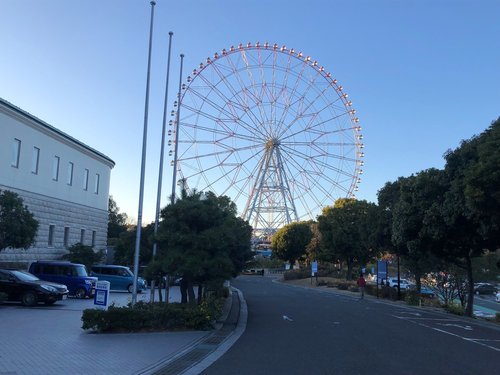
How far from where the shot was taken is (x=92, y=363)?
10352mm

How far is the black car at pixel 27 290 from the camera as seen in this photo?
72.3ft

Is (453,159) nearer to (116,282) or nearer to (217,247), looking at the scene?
(217,247)

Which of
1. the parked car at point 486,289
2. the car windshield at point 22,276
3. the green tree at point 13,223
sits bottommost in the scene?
the parked car at point 486,289

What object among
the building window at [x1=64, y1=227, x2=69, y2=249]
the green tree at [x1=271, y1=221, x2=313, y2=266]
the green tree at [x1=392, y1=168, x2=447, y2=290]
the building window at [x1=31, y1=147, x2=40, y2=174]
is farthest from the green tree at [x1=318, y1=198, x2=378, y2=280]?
the building window at [x1=31, y1=147, x2=40, y2=174]

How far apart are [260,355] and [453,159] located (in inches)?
568

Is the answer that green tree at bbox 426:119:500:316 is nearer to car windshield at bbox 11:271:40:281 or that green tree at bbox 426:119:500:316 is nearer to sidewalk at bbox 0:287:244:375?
sidewalk at bbox 0:287:244:375

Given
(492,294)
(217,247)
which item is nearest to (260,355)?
(217,247)

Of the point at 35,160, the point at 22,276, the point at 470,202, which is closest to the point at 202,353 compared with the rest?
the point at 470,202

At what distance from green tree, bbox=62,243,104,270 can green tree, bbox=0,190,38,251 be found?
1370 centimetres

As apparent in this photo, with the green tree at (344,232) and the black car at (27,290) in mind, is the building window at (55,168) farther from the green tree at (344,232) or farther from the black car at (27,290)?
the green tree at (344,232)

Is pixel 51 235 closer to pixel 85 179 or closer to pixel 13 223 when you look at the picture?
pixel 85 179

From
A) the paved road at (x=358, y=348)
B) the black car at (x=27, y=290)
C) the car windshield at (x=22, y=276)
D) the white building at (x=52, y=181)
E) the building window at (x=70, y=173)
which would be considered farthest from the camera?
the building window at (x=70, y=173)

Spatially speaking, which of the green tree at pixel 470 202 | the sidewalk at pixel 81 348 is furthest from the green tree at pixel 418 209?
the sidewalk at pixel 81 348

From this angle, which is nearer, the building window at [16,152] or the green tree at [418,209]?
the green tree at [418,209]
